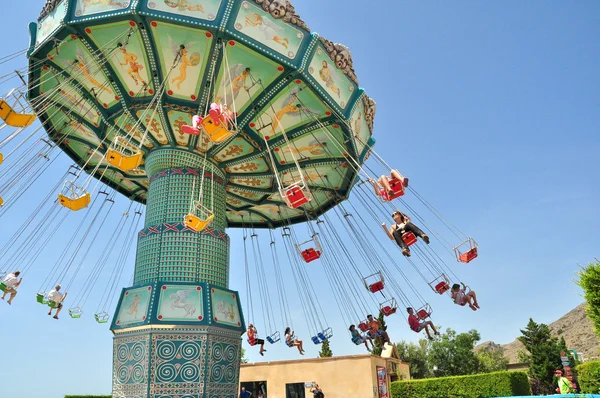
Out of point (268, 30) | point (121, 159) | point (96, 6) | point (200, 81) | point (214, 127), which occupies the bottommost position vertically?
point (121, 159)

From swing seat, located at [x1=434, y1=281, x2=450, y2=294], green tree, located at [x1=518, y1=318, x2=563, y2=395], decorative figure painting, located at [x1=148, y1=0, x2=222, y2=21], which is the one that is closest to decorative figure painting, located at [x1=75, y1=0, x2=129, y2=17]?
decorative figure painting, located at [x1=148, y1=0, x2=222, y2=21]

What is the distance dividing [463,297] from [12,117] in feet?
34.4

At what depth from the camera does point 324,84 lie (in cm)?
991

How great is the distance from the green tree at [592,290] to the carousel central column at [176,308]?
7.89 m

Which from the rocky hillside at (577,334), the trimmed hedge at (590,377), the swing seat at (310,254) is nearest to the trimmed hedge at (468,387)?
the trimmed hedge at (590,377)

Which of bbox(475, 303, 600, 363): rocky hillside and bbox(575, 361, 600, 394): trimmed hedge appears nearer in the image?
bbox(575, 361, 600, 394): trimmed hedge

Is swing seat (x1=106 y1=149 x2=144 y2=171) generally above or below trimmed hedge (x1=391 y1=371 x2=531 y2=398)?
above

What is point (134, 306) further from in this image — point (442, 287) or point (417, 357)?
point (417, 357)

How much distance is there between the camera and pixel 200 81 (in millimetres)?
9867

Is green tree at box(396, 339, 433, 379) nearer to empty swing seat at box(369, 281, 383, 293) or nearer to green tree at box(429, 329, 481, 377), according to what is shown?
green tree at box(429, 329, 481, 377)

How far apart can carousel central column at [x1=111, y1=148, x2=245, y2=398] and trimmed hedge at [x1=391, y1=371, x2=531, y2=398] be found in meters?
15.9

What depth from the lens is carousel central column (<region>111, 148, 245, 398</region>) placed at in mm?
8742

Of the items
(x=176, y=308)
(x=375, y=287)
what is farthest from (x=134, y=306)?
(x=375, y=287)

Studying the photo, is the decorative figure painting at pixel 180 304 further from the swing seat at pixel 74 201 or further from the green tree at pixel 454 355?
the green tree at pixel 454 355
